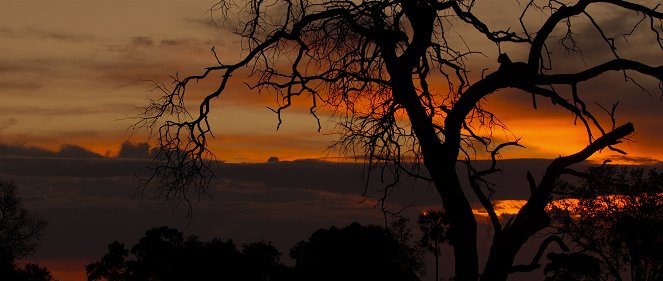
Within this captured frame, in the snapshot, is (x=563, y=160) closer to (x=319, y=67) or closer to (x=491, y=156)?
(x=491, y=156)

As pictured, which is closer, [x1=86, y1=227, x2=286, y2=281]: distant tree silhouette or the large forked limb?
the large forked limb

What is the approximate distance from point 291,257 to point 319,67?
46904 millimetres

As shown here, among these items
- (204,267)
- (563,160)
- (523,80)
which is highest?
(523,80)

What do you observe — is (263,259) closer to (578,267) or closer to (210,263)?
(210,263)

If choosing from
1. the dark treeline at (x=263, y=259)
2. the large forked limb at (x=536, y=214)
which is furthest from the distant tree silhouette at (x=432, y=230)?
the large forked limb at (x=536, y=214)

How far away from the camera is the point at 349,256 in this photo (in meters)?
54.7

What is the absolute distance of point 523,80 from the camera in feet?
39.0

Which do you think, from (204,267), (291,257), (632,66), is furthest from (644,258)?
(632,66)

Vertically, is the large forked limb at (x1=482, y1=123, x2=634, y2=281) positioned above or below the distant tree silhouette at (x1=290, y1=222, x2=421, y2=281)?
above

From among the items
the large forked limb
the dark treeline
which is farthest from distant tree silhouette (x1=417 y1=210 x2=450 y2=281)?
the large forked limb

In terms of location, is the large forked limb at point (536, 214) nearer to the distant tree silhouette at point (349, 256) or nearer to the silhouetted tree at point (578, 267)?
the silhouetted tree at point (578, 267)

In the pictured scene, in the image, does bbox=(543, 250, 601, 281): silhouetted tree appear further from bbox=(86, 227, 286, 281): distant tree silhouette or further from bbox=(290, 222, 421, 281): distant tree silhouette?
bbox=(86, 227, 286, 281): distant tree silhouette

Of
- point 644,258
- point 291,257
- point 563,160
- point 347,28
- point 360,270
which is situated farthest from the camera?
point 291,257

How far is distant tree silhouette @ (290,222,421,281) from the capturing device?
5391cm
